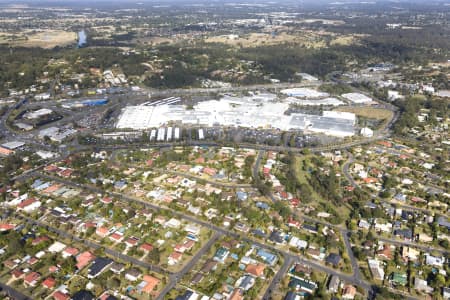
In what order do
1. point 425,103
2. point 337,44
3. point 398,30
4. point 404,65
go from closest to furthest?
point 425,103, point 404,65, point 337,44, point 398,30

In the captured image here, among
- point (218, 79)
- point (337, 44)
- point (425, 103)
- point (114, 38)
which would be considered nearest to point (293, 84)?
point (218, 79)

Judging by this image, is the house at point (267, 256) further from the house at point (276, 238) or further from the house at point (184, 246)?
the house at point (184, 246)

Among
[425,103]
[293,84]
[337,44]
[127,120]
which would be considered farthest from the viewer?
[337,44]

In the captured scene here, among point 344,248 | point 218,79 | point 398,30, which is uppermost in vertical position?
point 398,30

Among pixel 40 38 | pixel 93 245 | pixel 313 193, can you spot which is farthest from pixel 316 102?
pixel 40 38

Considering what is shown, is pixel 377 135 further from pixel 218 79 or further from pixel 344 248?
pixel 218 79

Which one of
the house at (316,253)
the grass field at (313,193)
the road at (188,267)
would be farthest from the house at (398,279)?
the road at (188,267)

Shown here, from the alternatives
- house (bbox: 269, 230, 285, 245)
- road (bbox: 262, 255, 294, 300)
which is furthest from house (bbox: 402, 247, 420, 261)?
house (bbox: 269, 230, 285, 245)
